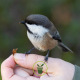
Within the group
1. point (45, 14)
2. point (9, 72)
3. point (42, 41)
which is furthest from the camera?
point (45, 14)

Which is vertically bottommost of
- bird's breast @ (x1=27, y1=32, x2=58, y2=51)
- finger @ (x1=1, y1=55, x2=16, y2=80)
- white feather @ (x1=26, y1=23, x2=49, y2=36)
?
finger @ (x1=1, y1=55, x2=16, y2=80)

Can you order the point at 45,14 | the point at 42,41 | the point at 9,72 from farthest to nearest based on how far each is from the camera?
the point at 45,14, the point at 42,41, the point at 9,72

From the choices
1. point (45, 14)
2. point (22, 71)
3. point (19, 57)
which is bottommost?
point (22, 71)

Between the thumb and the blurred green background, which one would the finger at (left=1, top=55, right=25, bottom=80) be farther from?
the blurred green background

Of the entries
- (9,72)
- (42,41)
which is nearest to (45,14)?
→ (42,41)

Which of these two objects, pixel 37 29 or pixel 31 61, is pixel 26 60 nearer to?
pixel 31 61

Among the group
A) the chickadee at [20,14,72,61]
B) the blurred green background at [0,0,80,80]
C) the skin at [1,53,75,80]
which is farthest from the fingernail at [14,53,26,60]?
the blurred green background at [0,0,80,80]
